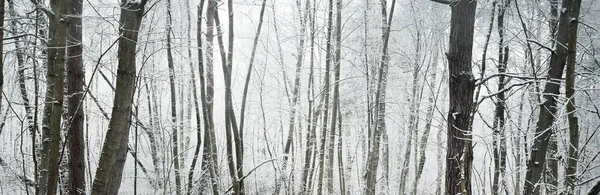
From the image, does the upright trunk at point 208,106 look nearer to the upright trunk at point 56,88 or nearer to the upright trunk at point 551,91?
the upright trunk at point 551,91

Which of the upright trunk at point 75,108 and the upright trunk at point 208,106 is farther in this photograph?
the upright trunk at point 208,106

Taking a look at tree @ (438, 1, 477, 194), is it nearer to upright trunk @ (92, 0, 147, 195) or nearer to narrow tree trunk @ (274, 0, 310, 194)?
upright trunk @ (92, 0, 147, 195)

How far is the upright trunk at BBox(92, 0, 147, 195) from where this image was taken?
2305 millimetres

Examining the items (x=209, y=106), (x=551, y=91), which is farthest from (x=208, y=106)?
(x=551, y=91)

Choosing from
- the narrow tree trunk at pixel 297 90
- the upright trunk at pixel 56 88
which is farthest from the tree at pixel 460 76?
the narrow tree trunk at pixel 297 90

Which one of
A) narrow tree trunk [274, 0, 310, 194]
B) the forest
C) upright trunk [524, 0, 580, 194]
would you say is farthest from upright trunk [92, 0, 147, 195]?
narrow tree trunk [274, 0, 310, 194]

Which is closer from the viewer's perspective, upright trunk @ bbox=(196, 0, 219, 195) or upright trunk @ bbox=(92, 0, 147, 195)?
upright trunk @ bbox=(92, 0, 147, 195)

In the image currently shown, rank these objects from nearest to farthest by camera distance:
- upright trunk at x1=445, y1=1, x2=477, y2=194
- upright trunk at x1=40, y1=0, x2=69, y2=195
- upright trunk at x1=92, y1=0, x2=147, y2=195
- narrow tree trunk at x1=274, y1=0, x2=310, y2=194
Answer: upright trunk at x1=40, y1=0, x2=69, y2=195 < upright trunk at x1=92, y1=0, x2=147, y2=195 < upright trunk at x1=445, y1=1, x2=477, y2=194 < narrow tree trunk at x1=274, y1=0, x2=310, y2=194

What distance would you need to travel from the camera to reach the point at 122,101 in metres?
2.31

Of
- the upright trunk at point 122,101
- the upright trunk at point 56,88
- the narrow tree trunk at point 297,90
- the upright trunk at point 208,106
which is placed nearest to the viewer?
the upright trunk at point 56,88

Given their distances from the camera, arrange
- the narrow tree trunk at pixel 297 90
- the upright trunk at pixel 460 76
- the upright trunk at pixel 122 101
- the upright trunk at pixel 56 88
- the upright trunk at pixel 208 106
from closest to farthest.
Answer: the upright trunk at pixel 56 88
the upright trunk at pixel 122 101
the upright trunk at pixel 460 76
the upright trunk at pixel 208 106
the narrow tree trunk at pixel 297 90

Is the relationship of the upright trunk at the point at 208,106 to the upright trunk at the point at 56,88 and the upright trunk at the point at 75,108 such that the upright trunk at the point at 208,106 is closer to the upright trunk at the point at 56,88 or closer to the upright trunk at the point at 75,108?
the upright trunk at the point at 75,108

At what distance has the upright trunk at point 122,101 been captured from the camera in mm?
2305

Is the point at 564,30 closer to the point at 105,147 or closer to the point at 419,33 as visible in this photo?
the point at 105,147
